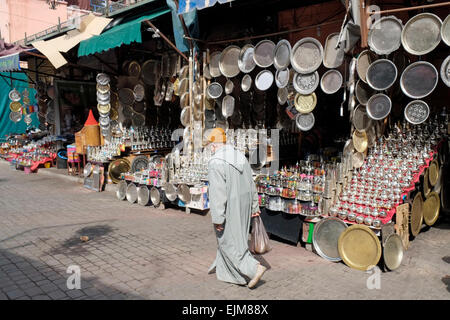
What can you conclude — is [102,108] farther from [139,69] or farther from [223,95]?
[223,95]

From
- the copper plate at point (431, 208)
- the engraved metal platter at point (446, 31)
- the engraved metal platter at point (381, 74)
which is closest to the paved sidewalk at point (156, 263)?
the copper plate at point (431, 208)

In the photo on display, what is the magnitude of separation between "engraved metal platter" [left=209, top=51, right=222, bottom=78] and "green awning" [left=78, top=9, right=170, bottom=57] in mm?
1277

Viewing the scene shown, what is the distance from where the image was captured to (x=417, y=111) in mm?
4898

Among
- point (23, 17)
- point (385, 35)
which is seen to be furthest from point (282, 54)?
point (23, 17)

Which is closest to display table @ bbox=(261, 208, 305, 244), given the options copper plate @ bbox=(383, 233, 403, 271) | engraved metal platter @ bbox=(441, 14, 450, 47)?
copper plate @ bbox=(383, 233, 403, 271)

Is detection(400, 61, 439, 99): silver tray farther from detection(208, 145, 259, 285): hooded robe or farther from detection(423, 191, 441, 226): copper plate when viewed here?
detection(208, 145, 259, 285): hooded robe

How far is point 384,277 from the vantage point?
4.06 metres

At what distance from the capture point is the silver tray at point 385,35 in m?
4.66

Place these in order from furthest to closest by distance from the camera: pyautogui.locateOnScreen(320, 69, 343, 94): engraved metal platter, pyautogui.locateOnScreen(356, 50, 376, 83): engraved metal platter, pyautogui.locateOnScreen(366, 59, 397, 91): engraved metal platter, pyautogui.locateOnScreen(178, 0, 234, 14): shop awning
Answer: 1. pyautogui.locateOnScreen(178, 0, 234, 14): shop awning
2. pyautogui.locateOnScreen(320, 69, 343, 94): engraved metal platter
3. pyautogui.locateOnScreen(356, 50, 376, 83): engraved metal platter
4. pyautogui.locateOnScreen(366, 59, 397, 91): engraved metal platter

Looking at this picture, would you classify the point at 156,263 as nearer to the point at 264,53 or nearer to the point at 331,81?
the point at 331,81

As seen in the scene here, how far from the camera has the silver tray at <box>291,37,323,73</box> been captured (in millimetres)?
5590

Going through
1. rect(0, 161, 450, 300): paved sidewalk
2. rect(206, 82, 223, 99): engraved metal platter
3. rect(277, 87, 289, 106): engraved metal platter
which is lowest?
rect(0, 161, 450, 300): paved sidewalk

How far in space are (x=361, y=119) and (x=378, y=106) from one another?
0.96ft
